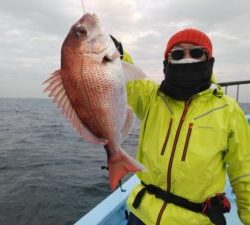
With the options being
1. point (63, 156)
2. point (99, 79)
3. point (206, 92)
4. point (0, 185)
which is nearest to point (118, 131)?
point (99, 79)

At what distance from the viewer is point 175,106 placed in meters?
2.60

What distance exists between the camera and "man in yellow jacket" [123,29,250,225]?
2.44m

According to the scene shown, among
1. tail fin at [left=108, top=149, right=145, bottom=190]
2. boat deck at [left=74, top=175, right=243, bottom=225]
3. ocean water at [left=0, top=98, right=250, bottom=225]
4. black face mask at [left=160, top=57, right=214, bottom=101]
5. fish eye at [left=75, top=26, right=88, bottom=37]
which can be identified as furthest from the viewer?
ocean water at [left=0, top=98, right=250, bottom=225]

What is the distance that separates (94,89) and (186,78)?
82 cm

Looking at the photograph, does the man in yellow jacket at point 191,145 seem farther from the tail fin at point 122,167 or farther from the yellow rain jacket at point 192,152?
the tail fin at point 122,167

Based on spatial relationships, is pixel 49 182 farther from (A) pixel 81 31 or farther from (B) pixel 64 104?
(A) pixel 81 31

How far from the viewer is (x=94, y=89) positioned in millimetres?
1862

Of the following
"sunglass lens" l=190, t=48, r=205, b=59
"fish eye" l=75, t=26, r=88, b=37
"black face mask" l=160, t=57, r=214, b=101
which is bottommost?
"black face mask" l=160, t=57, r=214, b=101

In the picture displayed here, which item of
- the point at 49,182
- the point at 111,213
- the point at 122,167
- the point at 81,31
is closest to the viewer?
the point at 81,31

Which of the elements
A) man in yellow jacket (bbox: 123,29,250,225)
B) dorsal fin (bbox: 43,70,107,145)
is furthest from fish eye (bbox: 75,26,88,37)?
man in yellow jacket (bbox: 123,29,250,225)

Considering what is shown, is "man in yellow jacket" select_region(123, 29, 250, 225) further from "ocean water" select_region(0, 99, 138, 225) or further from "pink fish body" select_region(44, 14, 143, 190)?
"ocean water" select_region(0, 99, 138, 225)

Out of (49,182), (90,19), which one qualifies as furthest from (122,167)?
(49,182)

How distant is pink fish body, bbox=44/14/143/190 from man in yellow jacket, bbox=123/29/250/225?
1.98 feet

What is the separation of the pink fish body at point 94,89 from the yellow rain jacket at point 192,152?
580mm
